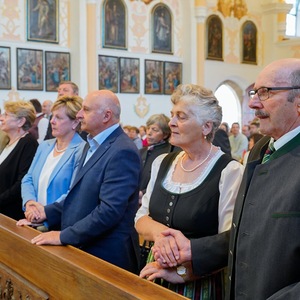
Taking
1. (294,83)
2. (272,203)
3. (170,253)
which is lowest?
(170,253)

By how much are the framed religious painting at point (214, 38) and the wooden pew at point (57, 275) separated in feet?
52.6

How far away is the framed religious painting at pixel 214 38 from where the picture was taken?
18.8 metres

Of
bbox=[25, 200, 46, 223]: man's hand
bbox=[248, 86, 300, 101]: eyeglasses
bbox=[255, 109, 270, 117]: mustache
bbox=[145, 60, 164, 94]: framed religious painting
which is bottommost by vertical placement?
bbox=[25, 200, 46, 223]: man's hand

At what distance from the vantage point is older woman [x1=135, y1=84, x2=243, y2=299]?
8.75ft

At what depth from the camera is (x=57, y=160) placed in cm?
414

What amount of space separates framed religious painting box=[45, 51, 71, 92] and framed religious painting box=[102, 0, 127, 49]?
59.7 inches

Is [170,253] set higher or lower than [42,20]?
lower

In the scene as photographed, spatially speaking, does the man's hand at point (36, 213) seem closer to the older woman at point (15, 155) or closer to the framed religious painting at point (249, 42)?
the older woman at point (15, 155)

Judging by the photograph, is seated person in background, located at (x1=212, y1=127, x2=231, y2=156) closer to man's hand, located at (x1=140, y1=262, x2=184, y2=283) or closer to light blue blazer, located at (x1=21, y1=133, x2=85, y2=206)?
light blue blazer, located at (x1=21, y1=133, x2=85, y2=206)

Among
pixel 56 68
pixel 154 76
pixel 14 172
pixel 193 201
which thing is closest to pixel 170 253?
pixel 193 201

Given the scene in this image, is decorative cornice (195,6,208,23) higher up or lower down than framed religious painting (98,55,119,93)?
higher up

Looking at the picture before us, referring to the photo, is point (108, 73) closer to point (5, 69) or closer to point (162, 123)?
point (5, 69)

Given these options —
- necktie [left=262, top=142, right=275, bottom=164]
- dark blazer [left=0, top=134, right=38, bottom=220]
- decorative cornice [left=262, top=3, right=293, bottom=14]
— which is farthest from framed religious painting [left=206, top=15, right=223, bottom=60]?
necktie [left=262, top=142, right=275, bottom=164]

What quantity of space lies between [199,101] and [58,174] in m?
1.53
